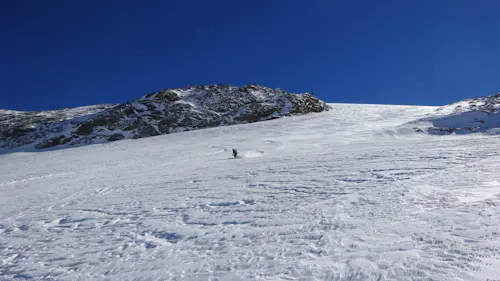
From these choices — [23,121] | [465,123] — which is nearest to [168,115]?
[23,121]

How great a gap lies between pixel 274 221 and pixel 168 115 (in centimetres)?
2748

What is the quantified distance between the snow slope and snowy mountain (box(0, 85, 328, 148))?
701 inches

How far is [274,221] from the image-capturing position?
5602 millimetres

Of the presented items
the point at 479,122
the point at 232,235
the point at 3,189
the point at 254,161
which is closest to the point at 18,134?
the point at 3,189

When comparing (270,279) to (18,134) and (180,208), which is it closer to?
(180,208)

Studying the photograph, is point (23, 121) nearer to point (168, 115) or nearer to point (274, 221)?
point (168, 115)

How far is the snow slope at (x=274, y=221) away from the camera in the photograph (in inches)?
156

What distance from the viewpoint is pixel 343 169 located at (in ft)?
30.5

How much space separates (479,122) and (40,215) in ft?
66.4

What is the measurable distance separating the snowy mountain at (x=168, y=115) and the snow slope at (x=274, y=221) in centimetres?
1780

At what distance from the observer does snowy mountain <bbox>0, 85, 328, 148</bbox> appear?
28719 mm

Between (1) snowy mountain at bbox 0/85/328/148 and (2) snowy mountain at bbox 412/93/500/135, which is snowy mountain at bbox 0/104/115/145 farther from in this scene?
(2) snowy mountain at bbox 412/93/500/135

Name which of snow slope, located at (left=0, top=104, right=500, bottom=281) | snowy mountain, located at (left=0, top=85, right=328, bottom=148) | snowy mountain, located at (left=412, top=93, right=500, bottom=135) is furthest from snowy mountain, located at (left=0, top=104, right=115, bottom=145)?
snowy mountain, located at (left=412, top=93, right=500, bottom=135)

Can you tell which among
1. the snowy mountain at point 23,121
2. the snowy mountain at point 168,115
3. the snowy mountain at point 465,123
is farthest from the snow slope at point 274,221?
the snowy mountain at point 23,121
